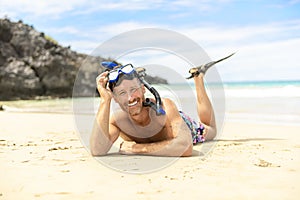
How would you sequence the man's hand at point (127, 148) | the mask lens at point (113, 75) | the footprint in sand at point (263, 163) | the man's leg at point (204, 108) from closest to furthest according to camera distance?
the footprint in sand at point (263, 163) < the mask lens at point (113, 75) < the man's hand at point (127, 148) < the man's leg at point (204, 108)

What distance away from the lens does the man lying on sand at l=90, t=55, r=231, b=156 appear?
4281 millimetres

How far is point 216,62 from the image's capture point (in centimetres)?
Result: 625

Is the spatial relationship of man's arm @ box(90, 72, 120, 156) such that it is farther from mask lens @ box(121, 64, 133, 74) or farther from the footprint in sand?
the footprint in sand

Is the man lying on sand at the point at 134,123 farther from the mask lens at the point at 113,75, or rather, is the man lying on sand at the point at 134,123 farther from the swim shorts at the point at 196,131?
the swim shorts at the point at 196,131

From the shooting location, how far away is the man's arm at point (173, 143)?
176 inches

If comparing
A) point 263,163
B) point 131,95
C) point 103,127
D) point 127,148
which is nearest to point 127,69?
point 131,95

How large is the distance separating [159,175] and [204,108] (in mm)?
2837

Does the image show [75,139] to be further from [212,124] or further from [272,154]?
[272,154]

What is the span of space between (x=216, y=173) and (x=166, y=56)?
59.8 inches

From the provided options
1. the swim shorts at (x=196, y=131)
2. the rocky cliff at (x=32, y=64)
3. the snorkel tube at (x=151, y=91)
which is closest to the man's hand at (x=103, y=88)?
the snorkel tube at (x=151, y=91)

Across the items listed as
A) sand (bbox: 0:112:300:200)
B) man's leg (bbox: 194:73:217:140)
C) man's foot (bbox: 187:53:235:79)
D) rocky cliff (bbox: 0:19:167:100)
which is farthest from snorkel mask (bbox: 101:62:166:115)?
rocky cliff (bbox: 0:19:167:100)

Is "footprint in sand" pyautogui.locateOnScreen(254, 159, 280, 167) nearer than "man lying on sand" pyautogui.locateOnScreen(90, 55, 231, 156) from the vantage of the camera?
Yes

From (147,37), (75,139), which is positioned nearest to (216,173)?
(147,37)

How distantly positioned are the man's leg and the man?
5.43 feet
